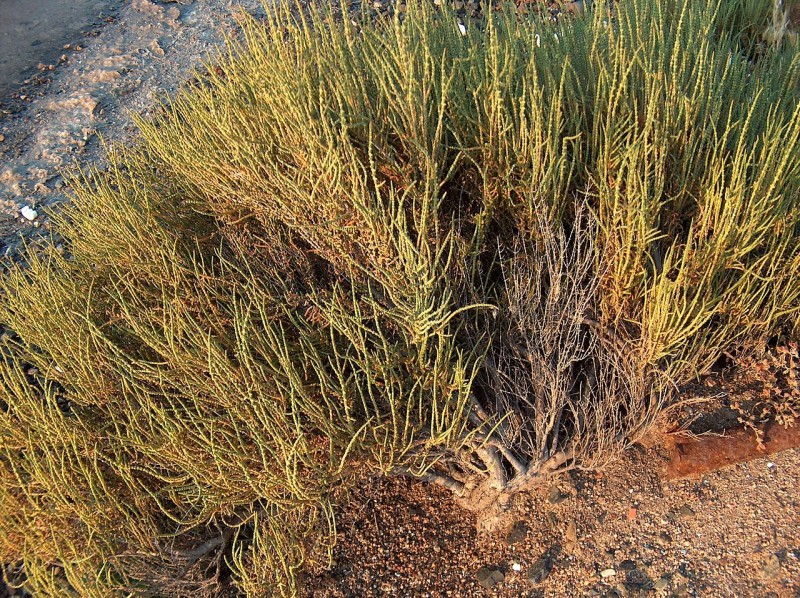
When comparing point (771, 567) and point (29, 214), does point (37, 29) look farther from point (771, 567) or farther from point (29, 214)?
point (771, 567)

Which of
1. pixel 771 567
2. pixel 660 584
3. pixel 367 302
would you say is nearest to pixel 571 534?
pixel 660 584

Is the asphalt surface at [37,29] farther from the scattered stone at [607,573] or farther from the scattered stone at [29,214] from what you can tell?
the scattered stone at [607,573]

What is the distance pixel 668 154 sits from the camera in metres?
2.80

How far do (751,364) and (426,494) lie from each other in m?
1.77

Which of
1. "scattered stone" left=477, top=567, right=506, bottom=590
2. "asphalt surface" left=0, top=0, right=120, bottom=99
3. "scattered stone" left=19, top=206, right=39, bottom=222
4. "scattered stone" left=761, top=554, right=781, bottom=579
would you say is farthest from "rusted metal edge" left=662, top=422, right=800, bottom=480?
"asphalt surface" left=0, top=0, right=120, bottom=99

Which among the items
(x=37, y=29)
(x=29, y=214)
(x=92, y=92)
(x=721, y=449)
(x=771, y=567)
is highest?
(x=37, y=29)

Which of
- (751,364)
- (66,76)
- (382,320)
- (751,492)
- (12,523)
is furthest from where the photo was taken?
(66,76)

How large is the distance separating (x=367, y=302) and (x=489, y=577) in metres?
1.42

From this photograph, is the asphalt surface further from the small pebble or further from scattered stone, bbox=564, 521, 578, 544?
the small pebble

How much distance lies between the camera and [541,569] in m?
2.73

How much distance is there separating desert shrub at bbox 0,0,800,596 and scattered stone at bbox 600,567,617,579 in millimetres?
452

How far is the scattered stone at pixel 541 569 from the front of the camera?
8.89 feet

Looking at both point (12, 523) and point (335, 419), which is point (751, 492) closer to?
point (335, 419)

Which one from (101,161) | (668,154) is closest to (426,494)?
(668,154)
